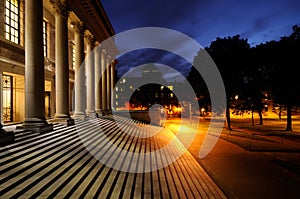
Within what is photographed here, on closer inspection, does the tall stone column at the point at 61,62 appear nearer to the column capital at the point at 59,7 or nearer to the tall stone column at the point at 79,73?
the column capital at the point at 59,7

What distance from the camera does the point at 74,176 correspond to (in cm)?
722

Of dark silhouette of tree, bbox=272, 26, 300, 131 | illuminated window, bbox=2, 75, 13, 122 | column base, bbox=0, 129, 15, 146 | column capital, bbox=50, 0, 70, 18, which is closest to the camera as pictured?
column base, bbox=0, 129, 15, 146

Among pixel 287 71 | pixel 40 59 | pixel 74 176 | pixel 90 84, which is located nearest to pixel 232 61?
pixel 287 71

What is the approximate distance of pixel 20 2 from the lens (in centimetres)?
1709

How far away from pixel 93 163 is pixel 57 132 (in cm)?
420

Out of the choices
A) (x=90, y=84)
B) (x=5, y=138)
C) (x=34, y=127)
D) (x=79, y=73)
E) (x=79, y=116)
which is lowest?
(x=5, y=138)

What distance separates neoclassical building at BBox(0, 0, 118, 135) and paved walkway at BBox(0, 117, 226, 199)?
2.77 meters

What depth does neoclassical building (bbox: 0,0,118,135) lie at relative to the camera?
11.2 meters

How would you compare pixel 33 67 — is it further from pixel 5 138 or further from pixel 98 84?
pixel 98 84

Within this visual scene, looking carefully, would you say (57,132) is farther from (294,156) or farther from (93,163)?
(294,156)

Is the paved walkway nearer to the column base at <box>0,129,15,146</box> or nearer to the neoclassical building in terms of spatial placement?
the column base at <box>0,129,15,146</box>

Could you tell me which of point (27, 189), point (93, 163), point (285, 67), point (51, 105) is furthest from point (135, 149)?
point (285, 67)

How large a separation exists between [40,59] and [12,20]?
800 cm

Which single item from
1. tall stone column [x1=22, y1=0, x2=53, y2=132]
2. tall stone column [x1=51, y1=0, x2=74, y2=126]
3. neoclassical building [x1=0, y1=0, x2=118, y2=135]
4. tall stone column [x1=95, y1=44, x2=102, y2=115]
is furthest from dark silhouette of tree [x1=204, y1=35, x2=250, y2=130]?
tall stone column [x1=22, y1=0, x2=53, y2=132]
